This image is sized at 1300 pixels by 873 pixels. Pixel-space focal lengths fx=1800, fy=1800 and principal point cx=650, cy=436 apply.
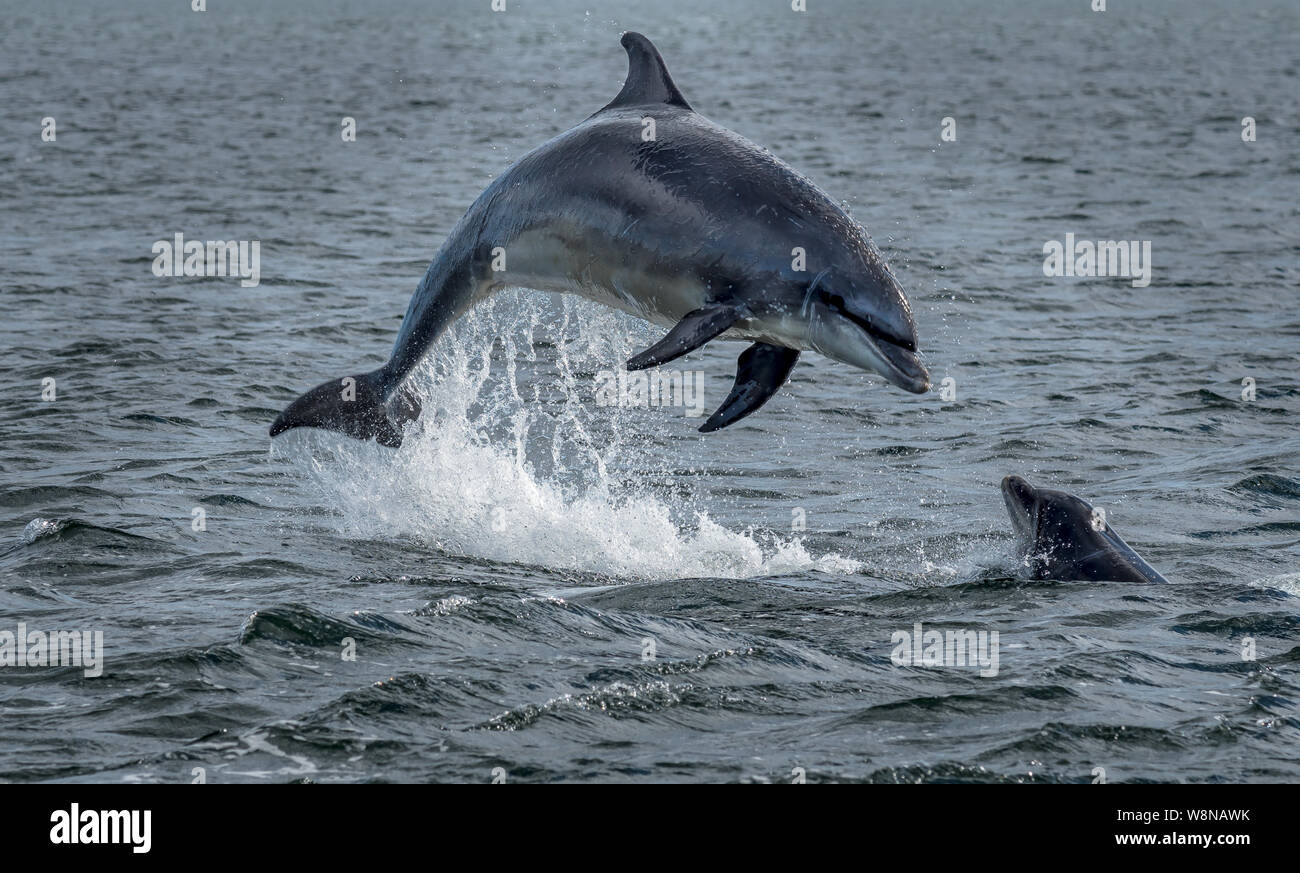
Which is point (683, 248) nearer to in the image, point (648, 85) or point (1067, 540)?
point (648, 85)

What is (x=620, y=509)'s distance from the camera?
1385 centimetres

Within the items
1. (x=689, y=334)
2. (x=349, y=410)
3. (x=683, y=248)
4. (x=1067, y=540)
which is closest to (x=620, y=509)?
(x=349, y=410)

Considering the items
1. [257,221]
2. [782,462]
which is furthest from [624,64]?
[782,462]

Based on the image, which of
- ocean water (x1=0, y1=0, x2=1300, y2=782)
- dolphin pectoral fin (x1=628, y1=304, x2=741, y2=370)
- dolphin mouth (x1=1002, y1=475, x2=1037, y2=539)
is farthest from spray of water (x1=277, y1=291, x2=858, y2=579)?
dolphin pectoral fin (x1=628, y1=304, x2=741, y2=370)

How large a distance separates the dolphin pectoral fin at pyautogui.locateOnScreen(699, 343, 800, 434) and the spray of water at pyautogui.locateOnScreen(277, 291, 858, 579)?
2.19 metres

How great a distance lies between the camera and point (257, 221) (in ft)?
96.6

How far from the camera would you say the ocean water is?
8719 mm

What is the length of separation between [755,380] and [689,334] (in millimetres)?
668

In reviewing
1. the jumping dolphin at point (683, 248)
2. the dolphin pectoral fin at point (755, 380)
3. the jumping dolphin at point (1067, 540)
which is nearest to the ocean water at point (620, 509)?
the jumping dolphin at point (1067, 540)

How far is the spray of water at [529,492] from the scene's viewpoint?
1267 cm

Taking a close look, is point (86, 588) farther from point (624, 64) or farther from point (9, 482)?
point (624, 64)

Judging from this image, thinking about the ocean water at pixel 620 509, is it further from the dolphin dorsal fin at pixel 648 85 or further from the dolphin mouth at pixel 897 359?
the dolphin dorsal fin at pixel 648 85

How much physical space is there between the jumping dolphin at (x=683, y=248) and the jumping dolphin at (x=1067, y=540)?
10.0 feet

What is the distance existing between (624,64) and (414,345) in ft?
220
